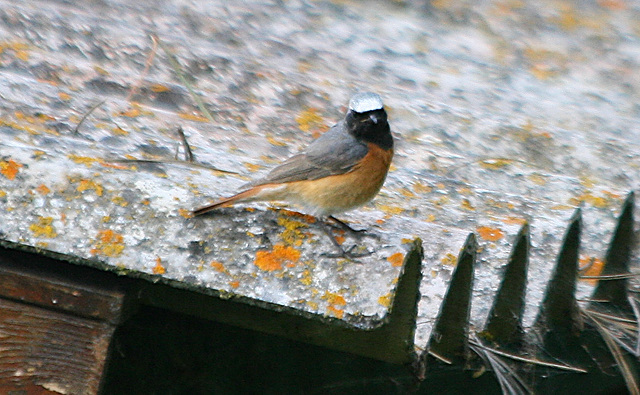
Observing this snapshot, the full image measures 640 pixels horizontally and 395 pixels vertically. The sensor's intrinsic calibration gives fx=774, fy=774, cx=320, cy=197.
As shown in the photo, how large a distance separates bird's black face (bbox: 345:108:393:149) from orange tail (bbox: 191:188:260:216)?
79 centimetres

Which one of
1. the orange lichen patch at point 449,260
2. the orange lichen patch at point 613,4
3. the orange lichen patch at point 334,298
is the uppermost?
the orange lichen patch at point 613,4

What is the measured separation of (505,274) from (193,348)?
123 centimetres

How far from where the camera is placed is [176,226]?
2.25m

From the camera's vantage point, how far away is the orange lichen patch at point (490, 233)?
3.03 m

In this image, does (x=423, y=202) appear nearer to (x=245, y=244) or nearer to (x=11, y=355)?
(x=245, y=244)

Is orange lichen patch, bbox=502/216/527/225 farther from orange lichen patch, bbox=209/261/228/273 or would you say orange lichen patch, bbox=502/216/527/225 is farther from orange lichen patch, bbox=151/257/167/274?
orange lichen patch, bbox=151/257/167/274

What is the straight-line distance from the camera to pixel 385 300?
2059 mm

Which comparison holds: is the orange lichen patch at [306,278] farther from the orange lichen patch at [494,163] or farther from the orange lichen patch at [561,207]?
the orange lichen patch at [494,163]

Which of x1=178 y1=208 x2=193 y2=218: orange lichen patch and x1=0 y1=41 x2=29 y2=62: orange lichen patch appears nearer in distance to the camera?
x1=178 y1=208 x2=193 y2=218: orange lichen patch

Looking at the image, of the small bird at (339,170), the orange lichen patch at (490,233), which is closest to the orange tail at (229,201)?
the small bird at (339,170)

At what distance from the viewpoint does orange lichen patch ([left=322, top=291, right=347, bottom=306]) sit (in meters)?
2.07

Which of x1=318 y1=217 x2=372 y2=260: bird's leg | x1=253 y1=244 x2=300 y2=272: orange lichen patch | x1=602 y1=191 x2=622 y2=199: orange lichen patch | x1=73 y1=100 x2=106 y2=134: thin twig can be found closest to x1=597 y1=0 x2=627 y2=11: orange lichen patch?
x1=602 y1=191 x2=622 y2=199: orange lichen patch

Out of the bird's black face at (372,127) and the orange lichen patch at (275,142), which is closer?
the bird's black face at (372,127)

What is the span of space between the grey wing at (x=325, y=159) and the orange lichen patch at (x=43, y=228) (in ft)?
3.00
